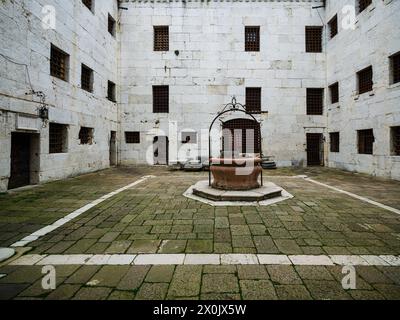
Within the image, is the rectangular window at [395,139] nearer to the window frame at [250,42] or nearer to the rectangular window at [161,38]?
the window frame at [250,42]

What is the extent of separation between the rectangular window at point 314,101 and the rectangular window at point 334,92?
69 cm

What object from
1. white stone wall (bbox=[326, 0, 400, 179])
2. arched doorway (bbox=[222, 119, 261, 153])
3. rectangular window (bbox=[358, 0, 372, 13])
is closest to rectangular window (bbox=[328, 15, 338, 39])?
white stone wall (bbox=[326, 0, 400, 179])

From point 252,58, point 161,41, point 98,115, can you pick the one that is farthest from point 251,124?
point 98,115

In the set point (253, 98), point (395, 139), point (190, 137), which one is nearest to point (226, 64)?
point (253, 98)

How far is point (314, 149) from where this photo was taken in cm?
1551

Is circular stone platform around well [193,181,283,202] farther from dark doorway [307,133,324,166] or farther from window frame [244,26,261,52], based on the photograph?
window frame [244,26,261,52]

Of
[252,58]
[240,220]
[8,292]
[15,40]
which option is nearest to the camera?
[8,292]

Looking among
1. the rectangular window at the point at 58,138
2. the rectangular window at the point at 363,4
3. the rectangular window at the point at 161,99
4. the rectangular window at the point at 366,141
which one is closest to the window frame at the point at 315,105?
the rectangular window at the point at 366,141

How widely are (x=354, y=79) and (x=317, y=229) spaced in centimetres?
1141

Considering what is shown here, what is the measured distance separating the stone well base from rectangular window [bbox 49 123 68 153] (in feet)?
21.2

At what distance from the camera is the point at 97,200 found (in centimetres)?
644

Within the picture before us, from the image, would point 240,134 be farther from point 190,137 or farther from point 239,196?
point 239,196

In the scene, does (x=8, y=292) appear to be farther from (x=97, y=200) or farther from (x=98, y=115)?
(x=98, y=115)

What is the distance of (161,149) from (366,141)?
11.4m
